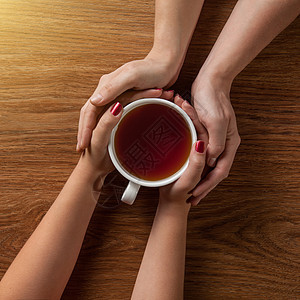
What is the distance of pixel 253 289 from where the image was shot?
69 cm

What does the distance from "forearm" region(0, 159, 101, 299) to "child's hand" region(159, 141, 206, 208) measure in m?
0.17

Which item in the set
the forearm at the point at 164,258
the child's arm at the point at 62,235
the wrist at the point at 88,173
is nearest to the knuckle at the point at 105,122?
the child's arm at the point at 62,235

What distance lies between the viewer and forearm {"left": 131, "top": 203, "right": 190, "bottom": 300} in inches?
24.2

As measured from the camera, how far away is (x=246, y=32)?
2.11ft

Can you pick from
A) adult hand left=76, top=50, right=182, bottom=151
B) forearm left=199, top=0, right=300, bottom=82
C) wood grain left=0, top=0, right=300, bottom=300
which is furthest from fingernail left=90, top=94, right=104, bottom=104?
forearm left=199, top=0, right=300, bottom=82

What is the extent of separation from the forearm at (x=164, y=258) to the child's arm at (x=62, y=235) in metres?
0.14

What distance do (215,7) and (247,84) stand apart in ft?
0.63

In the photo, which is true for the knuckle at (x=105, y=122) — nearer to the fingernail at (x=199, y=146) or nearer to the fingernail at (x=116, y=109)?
the fingernail at (x=116, y=109)

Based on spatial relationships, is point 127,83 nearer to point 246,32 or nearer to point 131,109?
point 131,109

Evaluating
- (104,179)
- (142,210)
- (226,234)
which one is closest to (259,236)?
(226,234)

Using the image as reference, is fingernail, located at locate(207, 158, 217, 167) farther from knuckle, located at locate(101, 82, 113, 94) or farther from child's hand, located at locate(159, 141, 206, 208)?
knuckle, located at locate(101, 82, 113, 94)

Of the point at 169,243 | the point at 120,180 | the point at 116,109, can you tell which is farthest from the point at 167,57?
the point at 169,243

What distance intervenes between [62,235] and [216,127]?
0.37 m

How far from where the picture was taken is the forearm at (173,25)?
667 millimetres
